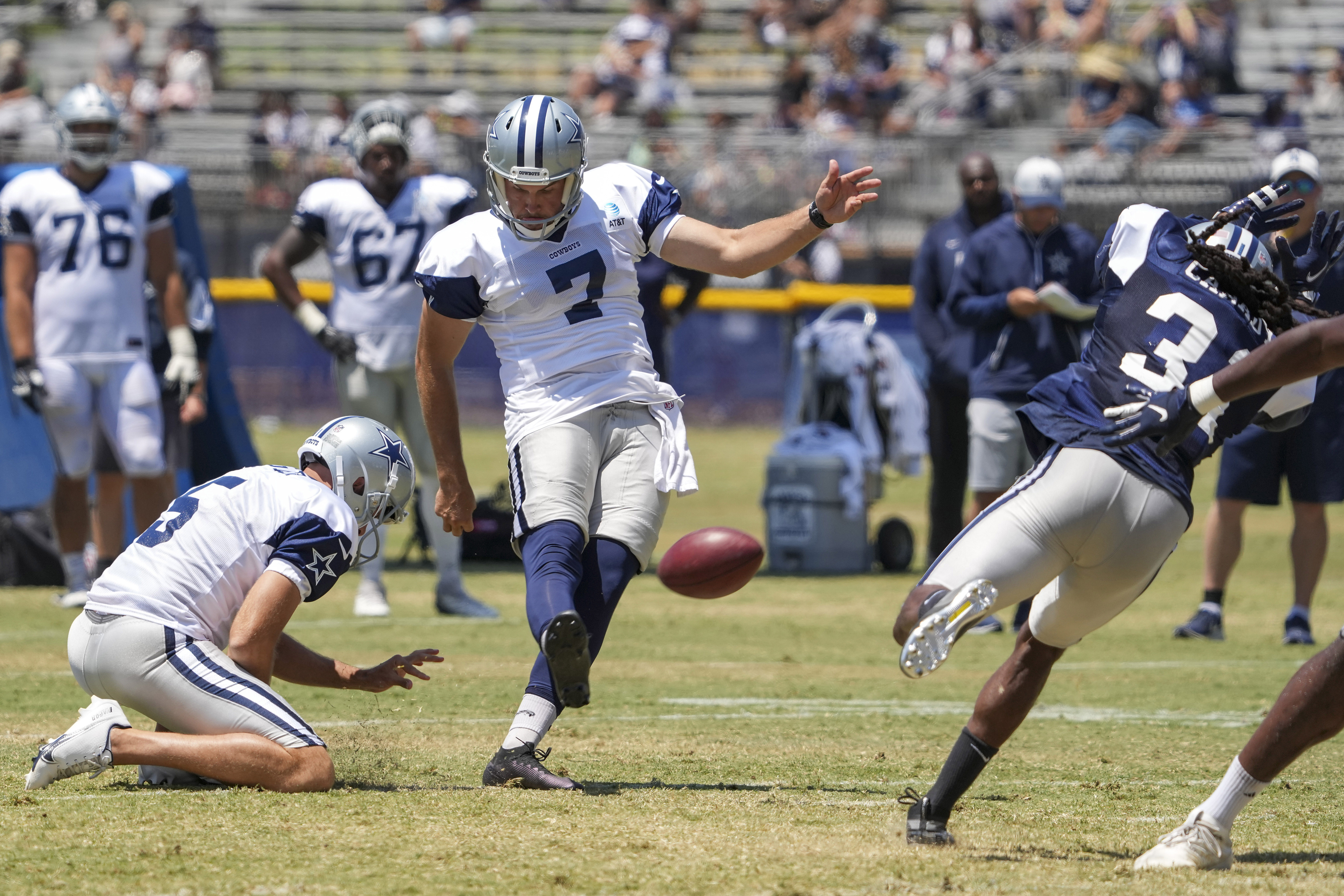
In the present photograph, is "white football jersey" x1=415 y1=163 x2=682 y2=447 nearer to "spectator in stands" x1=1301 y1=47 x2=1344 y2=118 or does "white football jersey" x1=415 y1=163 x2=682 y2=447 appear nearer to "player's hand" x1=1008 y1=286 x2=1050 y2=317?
"player's hand" x1=1008 y1=286 x2=1050 y2=317

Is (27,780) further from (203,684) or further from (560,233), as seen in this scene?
(560,233)

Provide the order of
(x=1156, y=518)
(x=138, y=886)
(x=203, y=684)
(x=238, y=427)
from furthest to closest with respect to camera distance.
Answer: (x=238, y=427) < (x=203, y=684) < (x=1156, y=518) < (x=138, y=886)

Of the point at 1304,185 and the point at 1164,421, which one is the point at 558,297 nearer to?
the point at 1164,421

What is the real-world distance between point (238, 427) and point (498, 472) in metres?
4.66

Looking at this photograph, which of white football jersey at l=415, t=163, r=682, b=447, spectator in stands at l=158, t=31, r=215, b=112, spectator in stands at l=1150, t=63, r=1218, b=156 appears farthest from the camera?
spectator in stands at l=158, t=31, r=215, b=112

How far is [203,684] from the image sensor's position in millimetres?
4883

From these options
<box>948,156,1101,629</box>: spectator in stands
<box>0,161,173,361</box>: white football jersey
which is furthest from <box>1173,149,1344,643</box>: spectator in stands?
→ <box>0,161,173,361</box>: white football jersey

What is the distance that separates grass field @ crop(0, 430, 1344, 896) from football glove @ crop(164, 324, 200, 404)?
4.43 feet

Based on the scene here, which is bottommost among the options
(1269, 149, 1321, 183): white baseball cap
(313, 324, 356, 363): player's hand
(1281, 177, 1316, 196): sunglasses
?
(313, 324, 356, 363): player's hand

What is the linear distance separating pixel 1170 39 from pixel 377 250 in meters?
14.2

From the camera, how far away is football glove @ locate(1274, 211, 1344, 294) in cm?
441

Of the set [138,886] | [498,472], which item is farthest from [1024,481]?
[498,472]

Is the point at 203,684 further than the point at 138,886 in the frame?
Yes

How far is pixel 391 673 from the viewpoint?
5.12 m
